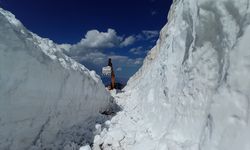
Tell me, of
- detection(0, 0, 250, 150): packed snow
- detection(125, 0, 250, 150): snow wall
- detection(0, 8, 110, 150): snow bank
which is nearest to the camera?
detection(125, 0, 250, 150): snow wall

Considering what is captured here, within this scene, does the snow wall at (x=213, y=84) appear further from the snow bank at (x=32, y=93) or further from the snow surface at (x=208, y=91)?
the snow bank at (x=32, y=93)

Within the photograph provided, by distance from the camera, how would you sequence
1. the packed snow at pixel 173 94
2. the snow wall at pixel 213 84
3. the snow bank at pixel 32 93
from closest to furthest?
the snow wall at pixel 213 84 < the packed snow at pixel 173 94 < the snow bank at pixel 32 93

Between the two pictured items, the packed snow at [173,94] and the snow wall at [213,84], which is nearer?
the snow wall at [213,84]

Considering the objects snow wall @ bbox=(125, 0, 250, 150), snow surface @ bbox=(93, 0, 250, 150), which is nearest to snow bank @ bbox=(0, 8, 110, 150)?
snow surface @ bbox=(93, 0, 250, 150)

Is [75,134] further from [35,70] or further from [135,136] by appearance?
[35,70]

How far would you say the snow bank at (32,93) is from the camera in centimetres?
590

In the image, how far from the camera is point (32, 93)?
6.87 metres

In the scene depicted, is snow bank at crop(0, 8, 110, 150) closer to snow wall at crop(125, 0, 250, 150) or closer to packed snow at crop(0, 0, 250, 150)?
packed snow at crop(0, 0, 250, 150)

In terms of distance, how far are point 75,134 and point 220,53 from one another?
5249 mm

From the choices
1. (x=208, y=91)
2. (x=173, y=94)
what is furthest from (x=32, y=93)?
(x=208, y=91)

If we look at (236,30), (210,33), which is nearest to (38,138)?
(210,33)

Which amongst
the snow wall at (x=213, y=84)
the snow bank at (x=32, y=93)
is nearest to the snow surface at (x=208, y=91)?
the snow wall at (x=213, y=84)

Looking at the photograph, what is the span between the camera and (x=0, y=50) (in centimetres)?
577

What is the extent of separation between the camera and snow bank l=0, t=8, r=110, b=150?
590 centimetres
